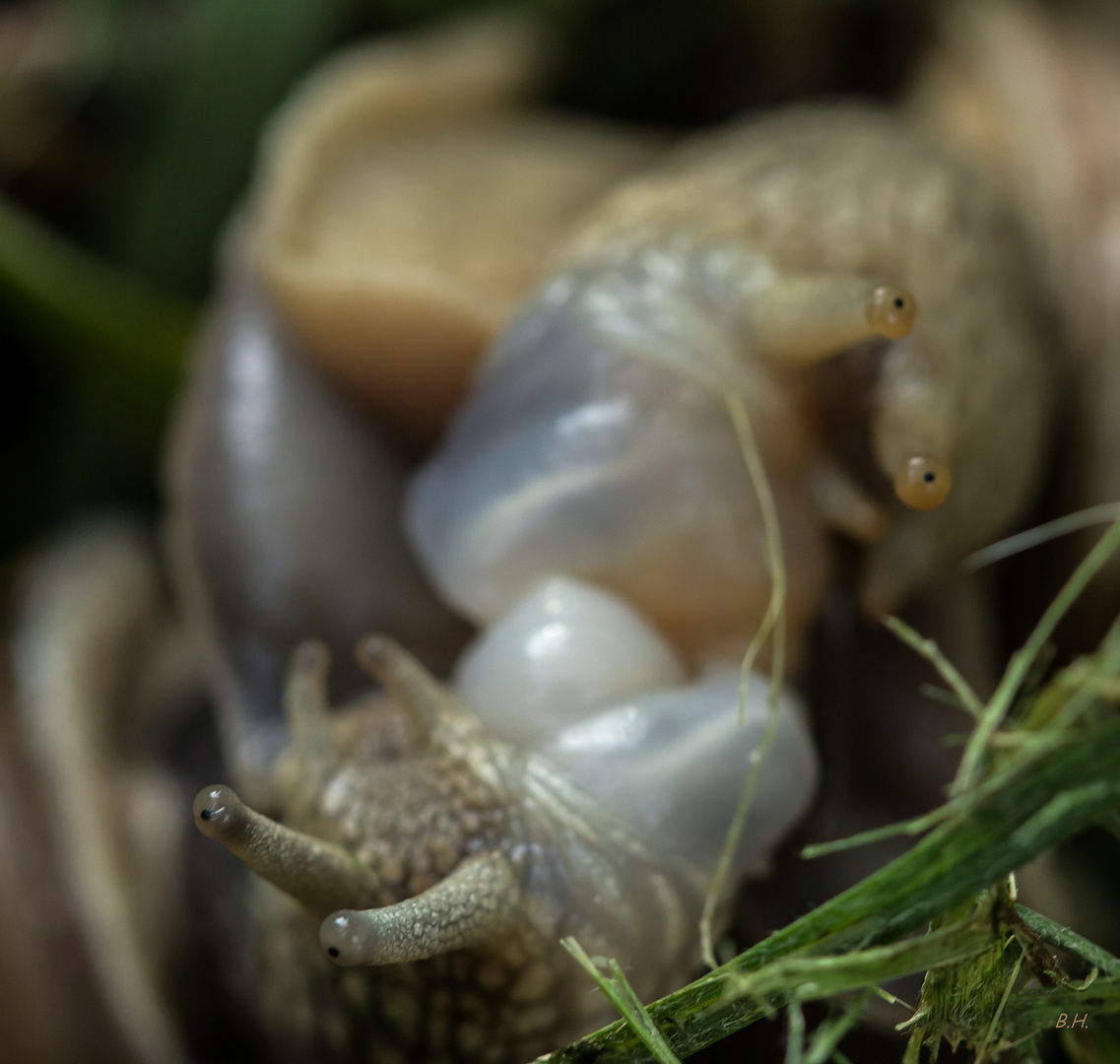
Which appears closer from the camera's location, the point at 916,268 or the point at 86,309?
the point at 916,268

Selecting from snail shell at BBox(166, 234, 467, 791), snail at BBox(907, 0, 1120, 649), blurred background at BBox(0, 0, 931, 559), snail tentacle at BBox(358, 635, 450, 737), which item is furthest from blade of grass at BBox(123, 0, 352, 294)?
snail tentacle at BBox(358, 635, 450, 737)

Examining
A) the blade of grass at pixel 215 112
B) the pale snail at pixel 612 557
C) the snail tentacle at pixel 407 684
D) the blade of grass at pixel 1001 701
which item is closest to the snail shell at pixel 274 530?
the pale snail at pixel 612 557

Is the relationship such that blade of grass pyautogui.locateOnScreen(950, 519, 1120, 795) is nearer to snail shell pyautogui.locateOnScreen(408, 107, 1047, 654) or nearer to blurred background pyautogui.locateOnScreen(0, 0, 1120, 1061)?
snail shell pyautogui.locateOnScreen(408, 107, 1047, 654)

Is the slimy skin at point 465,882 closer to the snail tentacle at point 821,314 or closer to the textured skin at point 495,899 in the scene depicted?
the textured skin at point 495,899

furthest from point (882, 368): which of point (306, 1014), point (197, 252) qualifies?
point (197, 252)

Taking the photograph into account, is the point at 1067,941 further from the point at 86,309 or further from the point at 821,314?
the point at 86,309

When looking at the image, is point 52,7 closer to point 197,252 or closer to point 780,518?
point 197,252

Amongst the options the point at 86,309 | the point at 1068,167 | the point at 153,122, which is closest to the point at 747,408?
the point at 1068,167
